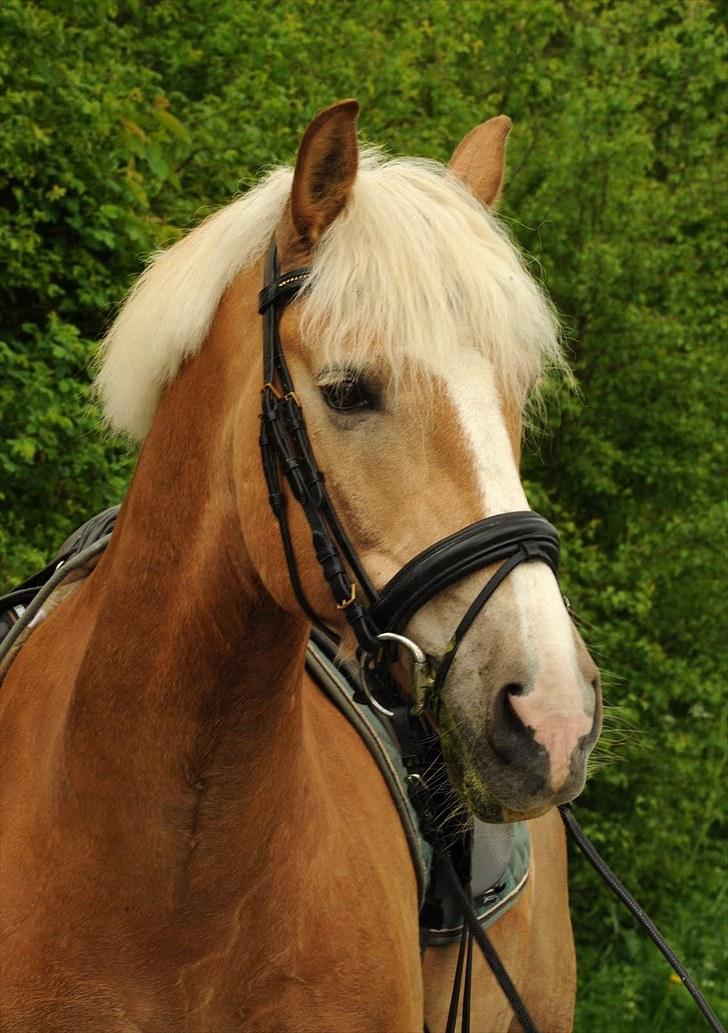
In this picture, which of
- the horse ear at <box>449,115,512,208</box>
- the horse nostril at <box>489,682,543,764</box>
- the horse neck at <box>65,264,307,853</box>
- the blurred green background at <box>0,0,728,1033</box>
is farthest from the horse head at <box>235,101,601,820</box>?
the blurred green background at <box>0,0,728,1033</box>

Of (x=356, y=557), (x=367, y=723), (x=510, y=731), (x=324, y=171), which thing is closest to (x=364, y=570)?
(x=356, y=557)

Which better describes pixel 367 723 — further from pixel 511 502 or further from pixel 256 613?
pixel 511 502

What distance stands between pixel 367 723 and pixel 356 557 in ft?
2.98

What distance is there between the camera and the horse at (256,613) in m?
1.92

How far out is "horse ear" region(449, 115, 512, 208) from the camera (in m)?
2.45

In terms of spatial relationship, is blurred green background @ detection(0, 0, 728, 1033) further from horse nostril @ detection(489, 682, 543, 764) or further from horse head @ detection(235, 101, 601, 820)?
horse nostril @ detection(489, 682, 543, 764)

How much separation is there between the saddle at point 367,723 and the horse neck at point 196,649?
1.07 feet

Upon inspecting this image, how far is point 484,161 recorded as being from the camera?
2488mm

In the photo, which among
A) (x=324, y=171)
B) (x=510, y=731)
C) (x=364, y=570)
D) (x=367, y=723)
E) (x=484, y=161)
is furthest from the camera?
(x=367, y=723)

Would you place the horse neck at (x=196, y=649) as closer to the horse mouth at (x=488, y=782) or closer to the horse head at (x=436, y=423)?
the horse head at (x=436, y=423)

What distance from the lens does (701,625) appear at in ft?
21.3

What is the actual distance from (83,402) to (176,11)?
2.35 m

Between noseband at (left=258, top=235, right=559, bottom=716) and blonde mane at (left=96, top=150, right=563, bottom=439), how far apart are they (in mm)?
96

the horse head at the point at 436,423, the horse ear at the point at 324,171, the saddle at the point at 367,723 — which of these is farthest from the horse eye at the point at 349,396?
the saddle at the point at 367,723
